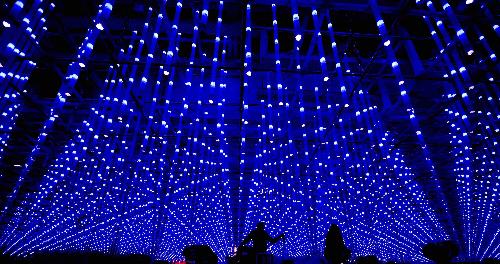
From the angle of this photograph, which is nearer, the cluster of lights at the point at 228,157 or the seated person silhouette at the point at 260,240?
the seated person silhouette at the point at 260,240

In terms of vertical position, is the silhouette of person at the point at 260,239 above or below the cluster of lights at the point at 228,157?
below

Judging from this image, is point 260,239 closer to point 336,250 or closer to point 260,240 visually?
point 260,240

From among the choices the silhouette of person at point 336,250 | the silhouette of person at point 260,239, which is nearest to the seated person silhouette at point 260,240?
the silhouette of person at point 260,239

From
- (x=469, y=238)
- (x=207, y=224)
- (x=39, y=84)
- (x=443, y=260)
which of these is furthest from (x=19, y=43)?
(x=469, y=238)

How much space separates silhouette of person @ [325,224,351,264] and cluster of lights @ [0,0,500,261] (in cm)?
180

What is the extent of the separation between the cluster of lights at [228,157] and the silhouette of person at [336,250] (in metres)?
1.80

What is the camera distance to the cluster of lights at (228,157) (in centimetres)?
581

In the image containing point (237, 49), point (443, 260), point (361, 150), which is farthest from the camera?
point (361, 150)

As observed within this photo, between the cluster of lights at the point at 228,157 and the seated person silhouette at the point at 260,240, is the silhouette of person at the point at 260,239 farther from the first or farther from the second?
the cluster of lights at the point at 228,157

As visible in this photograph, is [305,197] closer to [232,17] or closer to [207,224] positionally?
[207,224]

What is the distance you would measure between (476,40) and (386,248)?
12800mm

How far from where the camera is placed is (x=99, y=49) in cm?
732

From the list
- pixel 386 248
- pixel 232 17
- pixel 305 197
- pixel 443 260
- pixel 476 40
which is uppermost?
pixel 232 17

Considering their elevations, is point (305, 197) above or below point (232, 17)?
below
